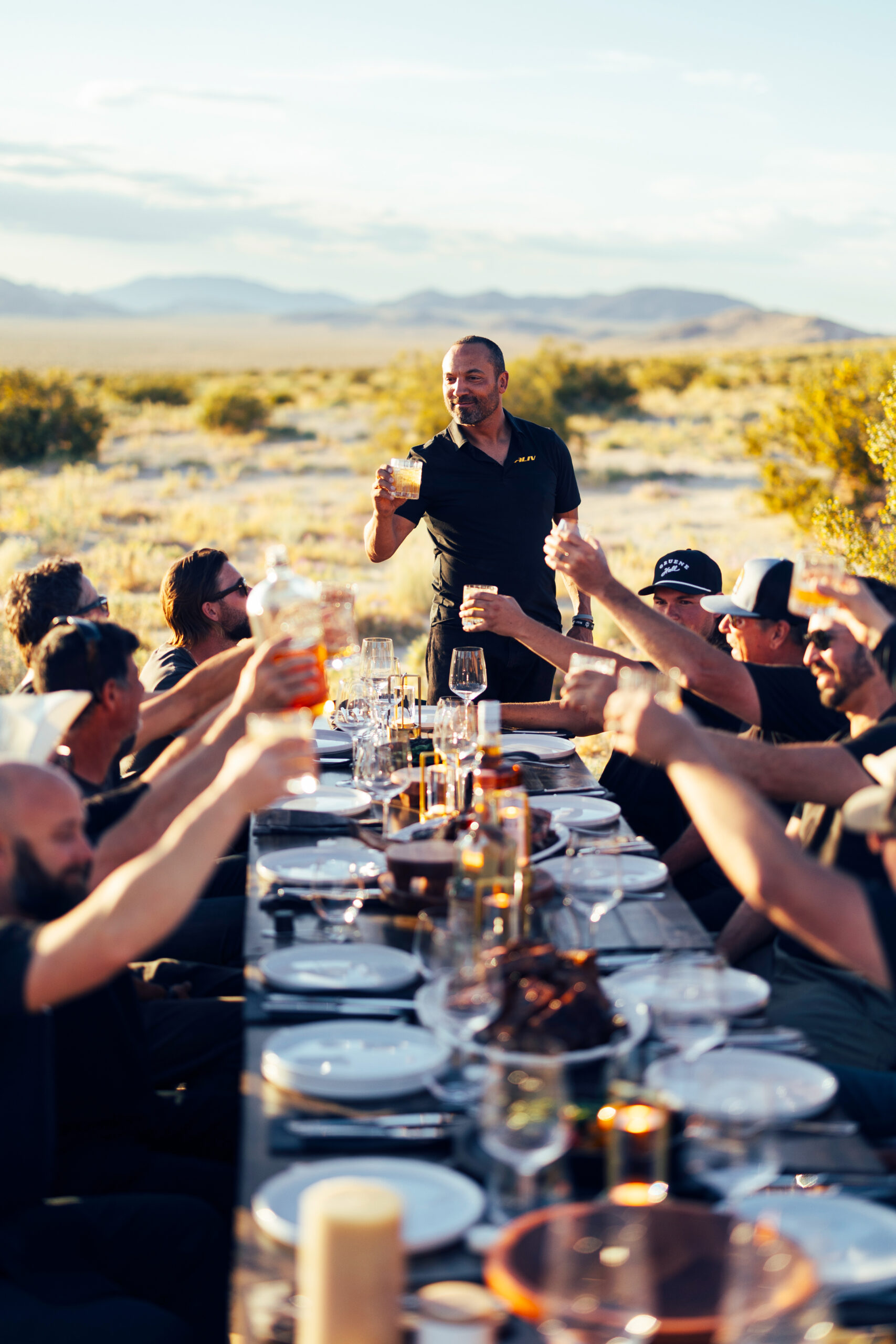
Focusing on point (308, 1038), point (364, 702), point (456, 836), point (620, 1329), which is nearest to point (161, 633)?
point (364, 702)

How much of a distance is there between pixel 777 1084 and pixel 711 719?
2846mm

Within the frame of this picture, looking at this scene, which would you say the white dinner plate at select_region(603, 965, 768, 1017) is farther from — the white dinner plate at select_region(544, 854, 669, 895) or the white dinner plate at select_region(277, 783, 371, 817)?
the white dinner plate at select_region(277, 783, 371, 817)

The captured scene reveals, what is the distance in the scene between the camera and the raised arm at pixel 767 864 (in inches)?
96.0

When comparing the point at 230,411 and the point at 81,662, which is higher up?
the point at 230,411

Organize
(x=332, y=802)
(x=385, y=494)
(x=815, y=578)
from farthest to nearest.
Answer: (x=385, y=494)
(x=332, y=802)
(x=815, y=578)

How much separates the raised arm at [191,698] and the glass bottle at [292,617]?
105cm

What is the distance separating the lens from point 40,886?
243 cm

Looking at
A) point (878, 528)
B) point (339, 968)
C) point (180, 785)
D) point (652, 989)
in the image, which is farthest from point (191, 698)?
point (878, 528)

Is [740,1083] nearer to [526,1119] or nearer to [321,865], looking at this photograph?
[526,1119]

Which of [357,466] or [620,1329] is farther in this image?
[357,466]

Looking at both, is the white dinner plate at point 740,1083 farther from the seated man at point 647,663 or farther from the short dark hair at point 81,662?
the seated man at point 647,663

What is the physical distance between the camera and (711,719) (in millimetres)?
5066

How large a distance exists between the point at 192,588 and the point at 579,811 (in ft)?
6.87

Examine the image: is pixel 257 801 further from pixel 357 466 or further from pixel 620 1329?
pixel 357 466
